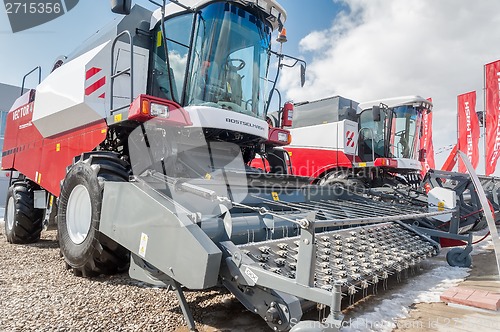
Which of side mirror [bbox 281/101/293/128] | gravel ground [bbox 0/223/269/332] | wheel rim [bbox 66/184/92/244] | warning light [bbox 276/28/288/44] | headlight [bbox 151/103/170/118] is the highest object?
warning light [bbox 276/28/288/44]

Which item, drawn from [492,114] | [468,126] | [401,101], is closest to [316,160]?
[401,101]

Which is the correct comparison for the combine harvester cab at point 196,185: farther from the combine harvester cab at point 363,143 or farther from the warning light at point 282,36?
the combine harvester cab at point 363,143

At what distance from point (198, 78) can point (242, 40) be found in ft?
2.20

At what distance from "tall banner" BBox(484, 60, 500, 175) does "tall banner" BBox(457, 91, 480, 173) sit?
983 mm

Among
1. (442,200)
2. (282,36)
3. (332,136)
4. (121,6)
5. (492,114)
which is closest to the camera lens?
(121,6)

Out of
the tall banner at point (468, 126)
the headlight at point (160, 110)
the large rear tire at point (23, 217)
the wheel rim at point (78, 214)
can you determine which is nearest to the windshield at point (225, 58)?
the headlight at point (160, 110)

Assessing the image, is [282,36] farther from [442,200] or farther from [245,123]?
[442,200]

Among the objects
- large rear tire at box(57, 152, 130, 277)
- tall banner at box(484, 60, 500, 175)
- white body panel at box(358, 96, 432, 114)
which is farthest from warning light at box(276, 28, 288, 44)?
tall banner at box(484, 60, 500, 175)

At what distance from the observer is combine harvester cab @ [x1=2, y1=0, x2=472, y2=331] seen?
182 centimetres

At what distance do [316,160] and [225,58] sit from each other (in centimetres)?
458

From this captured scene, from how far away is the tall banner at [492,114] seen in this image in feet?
33.2

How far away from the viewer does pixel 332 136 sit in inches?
293

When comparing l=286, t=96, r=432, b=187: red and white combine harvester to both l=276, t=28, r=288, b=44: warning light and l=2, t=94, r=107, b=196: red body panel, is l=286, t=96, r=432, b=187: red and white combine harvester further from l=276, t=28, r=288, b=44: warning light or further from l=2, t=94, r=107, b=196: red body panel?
l=2, t=94, r=107, b=196: red body panel

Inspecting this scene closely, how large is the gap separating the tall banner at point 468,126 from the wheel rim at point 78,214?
38.6 feet
